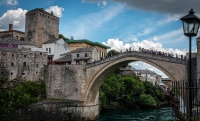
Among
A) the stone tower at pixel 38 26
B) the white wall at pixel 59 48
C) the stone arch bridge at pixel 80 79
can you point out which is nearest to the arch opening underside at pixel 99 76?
the stone arch bridge at pixel 80 79

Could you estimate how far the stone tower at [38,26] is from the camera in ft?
120

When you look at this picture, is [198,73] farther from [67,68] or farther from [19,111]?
[19,111]

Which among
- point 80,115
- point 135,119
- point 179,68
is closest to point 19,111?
point 80,115

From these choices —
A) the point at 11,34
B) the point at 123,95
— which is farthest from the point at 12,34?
the point at 123,95

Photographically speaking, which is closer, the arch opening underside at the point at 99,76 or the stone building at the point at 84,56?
the arch opening underside at the point at 99,76

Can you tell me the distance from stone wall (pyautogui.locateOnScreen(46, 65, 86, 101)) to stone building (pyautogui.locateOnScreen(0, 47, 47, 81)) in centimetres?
230

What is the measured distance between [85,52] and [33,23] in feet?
33.1

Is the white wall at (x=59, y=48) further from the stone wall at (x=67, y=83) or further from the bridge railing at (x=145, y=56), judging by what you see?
the bridge railing at (x=145, y=56)

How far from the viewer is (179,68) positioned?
2158 centimetres

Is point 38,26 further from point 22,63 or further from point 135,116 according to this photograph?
point 135,116

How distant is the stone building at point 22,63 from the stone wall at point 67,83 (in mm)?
2296

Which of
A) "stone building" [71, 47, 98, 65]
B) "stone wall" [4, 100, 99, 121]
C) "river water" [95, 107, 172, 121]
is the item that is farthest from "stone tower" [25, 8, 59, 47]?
"river water" [95, 107, 172, 121]

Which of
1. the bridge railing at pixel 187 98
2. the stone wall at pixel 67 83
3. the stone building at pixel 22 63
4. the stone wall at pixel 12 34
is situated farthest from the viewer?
the stone wall at pixel 12 34

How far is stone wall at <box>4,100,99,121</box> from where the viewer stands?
26.1 m
